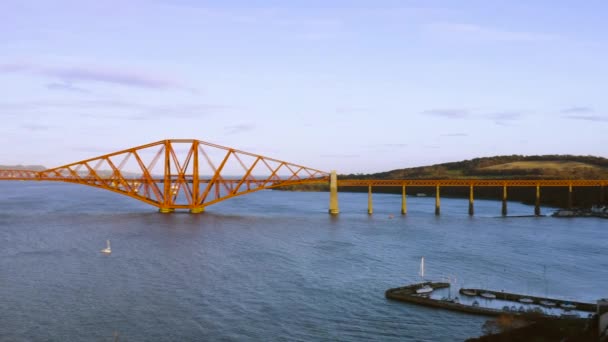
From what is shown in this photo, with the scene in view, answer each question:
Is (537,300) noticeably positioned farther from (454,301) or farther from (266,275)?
(266,275)

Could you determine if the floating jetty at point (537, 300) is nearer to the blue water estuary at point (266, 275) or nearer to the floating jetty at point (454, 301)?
the floating jetty at point (454, 301)

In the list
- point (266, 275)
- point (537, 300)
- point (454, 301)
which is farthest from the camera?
point (266, 275)

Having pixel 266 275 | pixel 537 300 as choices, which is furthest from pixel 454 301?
pixel 266 275

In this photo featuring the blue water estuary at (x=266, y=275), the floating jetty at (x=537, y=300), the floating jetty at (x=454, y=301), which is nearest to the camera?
the blue water estuary at (x=266, y=275)

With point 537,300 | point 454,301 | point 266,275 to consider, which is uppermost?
point 266,275

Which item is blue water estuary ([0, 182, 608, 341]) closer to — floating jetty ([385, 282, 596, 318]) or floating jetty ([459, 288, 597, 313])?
floating jetty ([385, 282, 596, 318])

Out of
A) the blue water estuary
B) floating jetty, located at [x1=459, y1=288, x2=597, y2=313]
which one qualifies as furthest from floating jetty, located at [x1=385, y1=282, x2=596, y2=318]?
the blue water estuary

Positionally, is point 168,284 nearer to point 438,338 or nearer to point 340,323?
point 340,323

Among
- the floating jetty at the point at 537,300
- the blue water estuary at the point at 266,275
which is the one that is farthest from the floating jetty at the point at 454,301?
the blue water estuary at the point at 266,275

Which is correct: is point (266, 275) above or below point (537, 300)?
above
